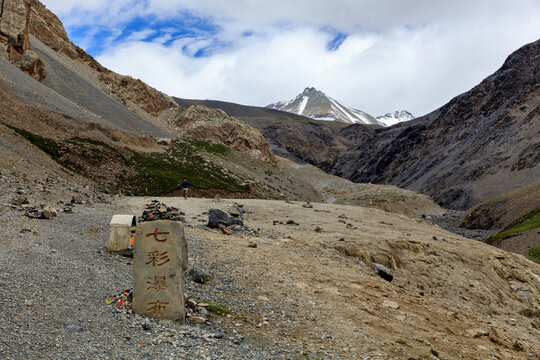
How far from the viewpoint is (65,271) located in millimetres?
12320

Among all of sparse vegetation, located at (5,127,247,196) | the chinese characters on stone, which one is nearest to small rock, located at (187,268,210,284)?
the chinese characters on stone

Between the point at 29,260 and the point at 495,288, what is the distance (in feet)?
77.2

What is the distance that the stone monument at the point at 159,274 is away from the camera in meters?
10.6

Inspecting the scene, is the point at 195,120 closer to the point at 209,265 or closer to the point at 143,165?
the point at 143,165

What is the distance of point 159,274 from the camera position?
418 inches

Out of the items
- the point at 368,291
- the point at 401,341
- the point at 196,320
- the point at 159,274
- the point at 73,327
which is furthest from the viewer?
the point at 368,291

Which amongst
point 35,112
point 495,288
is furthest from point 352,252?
point 35,112

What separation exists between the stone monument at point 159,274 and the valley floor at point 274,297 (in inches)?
16.2

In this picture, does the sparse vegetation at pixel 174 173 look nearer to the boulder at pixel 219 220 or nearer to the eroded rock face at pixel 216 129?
the eroded rock face at pixel 216 129

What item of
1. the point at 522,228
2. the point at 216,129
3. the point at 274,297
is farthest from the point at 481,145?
the point at 274,297

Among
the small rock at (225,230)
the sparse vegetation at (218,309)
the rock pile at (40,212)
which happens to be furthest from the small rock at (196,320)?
the small rock at (225,230)

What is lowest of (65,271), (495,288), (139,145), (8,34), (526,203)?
(495,288)

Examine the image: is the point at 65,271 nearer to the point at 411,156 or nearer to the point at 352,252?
the point at 352,252

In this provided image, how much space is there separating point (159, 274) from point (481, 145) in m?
149
